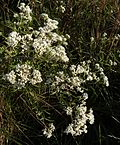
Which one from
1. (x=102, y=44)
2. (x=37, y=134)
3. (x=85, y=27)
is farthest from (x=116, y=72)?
(x=37, y=134)

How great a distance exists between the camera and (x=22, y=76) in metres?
2.87

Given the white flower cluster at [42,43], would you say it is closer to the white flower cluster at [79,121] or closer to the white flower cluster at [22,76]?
the white flower cluster at [22,76]

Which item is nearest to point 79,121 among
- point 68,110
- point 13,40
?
point 68,110

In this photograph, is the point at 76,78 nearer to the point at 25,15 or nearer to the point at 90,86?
the point at 90,86

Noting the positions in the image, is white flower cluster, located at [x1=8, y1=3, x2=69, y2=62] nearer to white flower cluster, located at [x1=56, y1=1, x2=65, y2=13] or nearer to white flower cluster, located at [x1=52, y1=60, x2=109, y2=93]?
white flower cluster, located at [x1=52, y1=60, x2=109, y2=93]

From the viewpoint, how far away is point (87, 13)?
3.95 m

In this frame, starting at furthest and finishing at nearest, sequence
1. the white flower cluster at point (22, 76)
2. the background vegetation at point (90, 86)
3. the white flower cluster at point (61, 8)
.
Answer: the white flower cluster at point (61, 8), the background vegetation at point (90, 86), the white flower cluster at point (22, 76)

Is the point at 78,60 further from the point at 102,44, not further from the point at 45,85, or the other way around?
the point at 45,85

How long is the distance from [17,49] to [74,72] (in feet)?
1.56

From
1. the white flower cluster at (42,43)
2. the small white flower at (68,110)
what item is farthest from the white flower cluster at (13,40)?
the small white flower at (68,110)

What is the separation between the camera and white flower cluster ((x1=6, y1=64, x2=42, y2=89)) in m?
2.86

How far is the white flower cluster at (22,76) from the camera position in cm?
286

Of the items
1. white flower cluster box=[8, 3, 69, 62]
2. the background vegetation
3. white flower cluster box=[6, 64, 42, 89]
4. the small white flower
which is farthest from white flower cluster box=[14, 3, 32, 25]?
the small white flower

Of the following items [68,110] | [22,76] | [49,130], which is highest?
[22,76]
